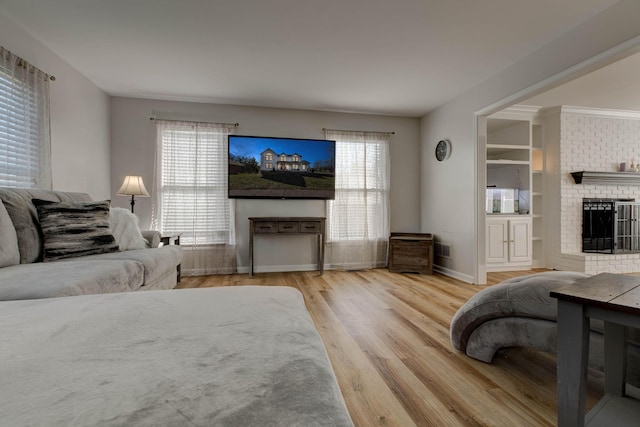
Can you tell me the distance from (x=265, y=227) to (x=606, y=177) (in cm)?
509

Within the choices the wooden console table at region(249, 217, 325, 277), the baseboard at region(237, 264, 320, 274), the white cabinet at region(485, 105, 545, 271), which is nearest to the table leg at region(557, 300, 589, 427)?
the wooden console table at region(249, 217, 325, 277)

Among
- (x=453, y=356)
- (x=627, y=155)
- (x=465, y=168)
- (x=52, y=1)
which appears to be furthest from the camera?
(x=627, y=155)

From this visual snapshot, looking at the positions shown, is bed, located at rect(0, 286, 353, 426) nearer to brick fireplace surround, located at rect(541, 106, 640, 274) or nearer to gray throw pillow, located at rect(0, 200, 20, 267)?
gray throw pillow, located at rect(0, 200, 20, 267)

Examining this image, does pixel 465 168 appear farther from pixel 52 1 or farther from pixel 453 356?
pixel 52 1

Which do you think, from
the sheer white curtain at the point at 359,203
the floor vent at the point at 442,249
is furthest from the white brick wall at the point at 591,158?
the sheer white curtain at the point at 359,203

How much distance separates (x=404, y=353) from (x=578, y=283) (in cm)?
103

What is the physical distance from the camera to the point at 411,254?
4.13 meters

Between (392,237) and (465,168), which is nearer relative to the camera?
(465,168)

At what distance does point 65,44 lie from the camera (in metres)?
2.60

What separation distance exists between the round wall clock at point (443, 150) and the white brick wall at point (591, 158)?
6.34 feet

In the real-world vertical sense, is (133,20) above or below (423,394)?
above

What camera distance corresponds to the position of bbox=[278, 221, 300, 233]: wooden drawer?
3873 millimetres

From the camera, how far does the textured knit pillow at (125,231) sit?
2.54 m

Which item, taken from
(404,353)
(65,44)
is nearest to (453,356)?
(404,353)
